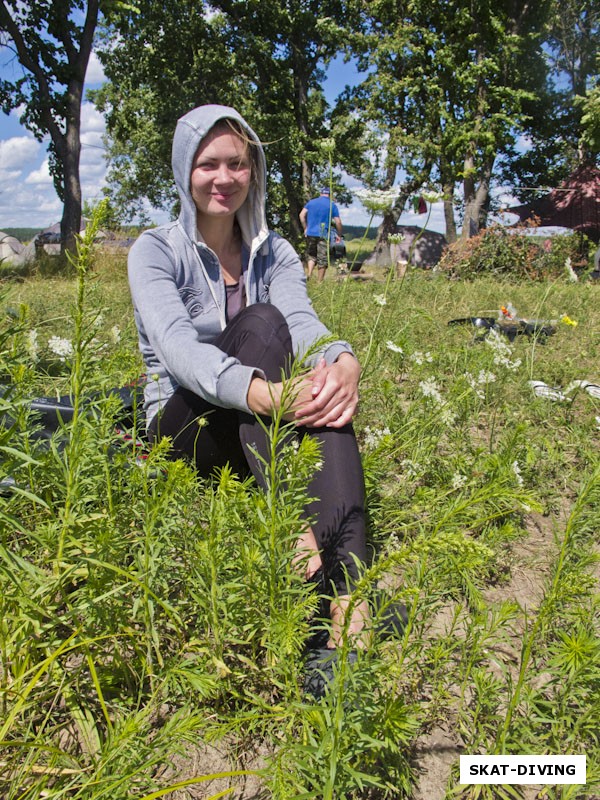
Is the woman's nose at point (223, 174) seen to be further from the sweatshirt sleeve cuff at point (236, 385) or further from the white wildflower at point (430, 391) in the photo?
the white wildflower at point (430, 391)

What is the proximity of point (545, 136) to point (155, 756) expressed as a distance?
23.4 m

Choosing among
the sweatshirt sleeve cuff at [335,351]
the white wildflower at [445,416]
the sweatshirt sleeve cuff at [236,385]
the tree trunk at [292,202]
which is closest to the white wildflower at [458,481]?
the white wildflower at [445,416]

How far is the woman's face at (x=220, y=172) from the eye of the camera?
2102 mm

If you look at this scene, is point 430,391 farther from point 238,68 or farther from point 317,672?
point 238,68

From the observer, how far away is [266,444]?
5.62 feet

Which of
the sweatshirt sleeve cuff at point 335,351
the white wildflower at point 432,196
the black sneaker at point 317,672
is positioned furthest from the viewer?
the white wildflower at point 432,196

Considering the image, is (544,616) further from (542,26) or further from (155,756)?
(542,26)

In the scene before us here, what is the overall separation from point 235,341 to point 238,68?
59.1 ft

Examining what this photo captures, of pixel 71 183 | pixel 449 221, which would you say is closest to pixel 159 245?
pixel 71 183

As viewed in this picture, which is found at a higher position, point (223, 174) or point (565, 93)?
point (565, 93)

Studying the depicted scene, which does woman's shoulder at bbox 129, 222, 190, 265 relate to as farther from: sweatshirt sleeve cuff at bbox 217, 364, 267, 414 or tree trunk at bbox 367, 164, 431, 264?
tree trunk at bbox 367, 164, 431, 264

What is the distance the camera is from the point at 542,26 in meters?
15.4

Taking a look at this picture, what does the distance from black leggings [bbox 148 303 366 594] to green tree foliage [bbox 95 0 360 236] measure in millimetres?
15802

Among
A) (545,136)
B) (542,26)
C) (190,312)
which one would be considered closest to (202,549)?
(190,312)
